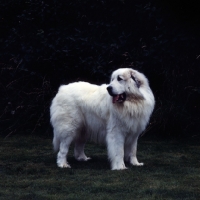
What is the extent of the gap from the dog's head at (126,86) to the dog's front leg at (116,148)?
0.43 metres

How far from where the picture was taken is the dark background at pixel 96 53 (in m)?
9.11

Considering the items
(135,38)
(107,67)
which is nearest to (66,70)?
(107,67)

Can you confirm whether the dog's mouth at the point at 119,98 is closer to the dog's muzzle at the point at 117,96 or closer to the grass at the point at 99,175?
Result: the dog's muzzle at the point at 117,96

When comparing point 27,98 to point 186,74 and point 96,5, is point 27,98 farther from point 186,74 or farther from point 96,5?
point 186,74

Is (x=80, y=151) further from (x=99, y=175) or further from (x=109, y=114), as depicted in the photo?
(x=99, y=175)

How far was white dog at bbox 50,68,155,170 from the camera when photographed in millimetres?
6562

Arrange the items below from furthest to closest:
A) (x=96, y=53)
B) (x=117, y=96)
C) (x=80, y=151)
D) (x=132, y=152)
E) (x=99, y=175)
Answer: (x=96, y=53) → (x=80, y=151) → (x=132, y=152) → (x=117, y=96) → (x=99, y=175)

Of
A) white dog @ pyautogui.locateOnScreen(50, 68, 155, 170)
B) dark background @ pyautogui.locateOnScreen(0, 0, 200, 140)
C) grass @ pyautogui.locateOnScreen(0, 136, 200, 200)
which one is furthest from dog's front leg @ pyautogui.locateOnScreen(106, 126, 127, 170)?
dark background @ pyautogui.locateOnScreen(0, 0, 200, 140)

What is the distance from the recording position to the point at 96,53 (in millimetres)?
9703

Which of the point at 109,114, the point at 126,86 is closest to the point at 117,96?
the point at 126,86

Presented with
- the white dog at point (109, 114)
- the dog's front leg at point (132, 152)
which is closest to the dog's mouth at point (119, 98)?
the white dog at point (109, 114)

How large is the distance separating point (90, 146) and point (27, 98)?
6.88 feet

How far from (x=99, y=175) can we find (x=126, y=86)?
1212 millimetres

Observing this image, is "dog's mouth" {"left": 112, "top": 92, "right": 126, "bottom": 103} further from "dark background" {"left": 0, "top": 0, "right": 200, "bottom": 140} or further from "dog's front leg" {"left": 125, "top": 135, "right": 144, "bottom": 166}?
"dark background" {"left": 0, "top": 0, "right": 200, "bottom": 140}
